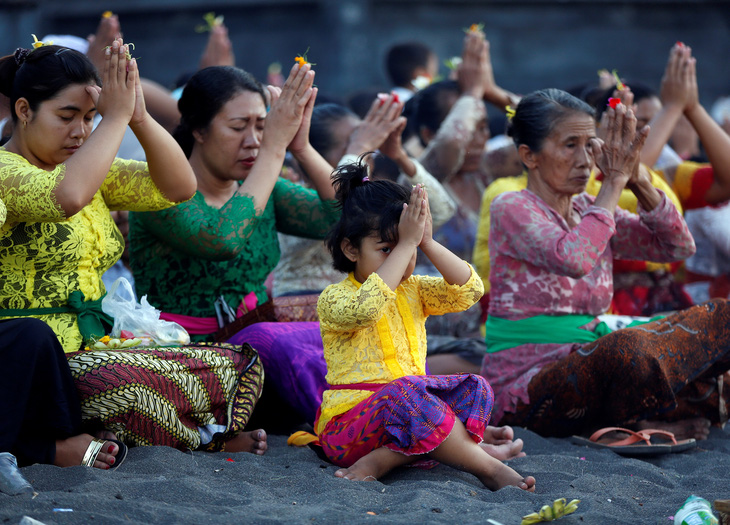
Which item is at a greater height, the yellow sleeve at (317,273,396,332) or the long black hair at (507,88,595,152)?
the long black hair at (507,88,595,152)

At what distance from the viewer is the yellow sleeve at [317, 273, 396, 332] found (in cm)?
321

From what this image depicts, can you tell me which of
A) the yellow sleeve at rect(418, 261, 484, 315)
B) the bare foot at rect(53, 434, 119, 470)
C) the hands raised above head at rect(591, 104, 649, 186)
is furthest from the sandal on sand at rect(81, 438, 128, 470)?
the hands raised above head at rect(591, 104, 649, 186)

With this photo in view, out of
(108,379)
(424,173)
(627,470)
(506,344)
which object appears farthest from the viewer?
(424,173)

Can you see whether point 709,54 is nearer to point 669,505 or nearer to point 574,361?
point 574,361

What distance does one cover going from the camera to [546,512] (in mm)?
2646

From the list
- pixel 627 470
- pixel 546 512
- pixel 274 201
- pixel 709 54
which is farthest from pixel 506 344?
pixel 709 54

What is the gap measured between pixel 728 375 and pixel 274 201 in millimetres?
2386

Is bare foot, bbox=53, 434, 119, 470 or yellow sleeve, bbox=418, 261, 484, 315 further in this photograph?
yellow sleeve, bbox=418, 261, 484, 315

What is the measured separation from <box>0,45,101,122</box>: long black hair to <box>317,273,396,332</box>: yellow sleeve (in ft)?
4.09

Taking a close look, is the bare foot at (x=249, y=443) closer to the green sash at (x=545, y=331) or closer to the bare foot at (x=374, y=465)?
the bare foot at (x=374, y=465)

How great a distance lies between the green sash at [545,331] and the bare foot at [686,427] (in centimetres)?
47

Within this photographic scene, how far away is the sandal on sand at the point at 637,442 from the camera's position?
Answer: 385 cm

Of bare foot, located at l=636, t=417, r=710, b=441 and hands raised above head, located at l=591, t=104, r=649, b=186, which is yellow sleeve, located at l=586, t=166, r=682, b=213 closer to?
hands raised above head, located at l=591, t=104, r=649, b=186

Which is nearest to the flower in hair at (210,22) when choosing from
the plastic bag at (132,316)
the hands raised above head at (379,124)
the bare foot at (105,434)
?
the hands raised above head at (379,124)
